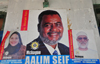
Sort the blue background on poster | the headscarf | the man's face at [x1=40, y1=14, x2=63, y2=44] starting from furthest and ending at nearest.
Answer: the man's face at [x1=40, y1=14, x2=63, y2=44], the headscarf, the blue background on poster

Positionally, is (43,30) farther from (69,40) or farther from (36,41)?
(69,40)

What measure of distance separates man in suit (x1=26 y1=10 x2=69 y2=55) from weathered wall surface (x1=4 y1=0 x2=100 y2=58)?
0.30m

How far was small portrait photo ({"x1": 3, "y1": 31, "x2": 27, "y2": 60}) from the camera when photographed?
84.2 inches

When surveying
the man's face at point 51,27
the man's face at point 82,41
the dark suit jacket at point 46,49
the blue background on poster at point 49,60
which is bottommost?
the blue background on poster at point 49,60

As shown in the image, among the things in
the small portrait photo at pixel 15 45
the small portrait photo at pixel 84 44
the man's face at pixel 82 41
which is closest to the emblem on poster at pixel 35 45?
the small portrait photo at pixel 15 45

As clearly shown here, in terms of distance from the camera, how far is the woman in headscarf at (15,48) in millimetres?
2131

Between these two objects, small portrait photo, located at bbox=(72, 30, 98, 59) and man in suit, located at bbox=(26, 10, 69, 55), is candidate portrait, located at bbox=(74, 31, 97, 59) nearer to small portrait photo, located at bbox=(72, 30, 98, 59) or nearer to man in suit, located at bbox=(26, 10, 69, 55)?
small portrait photo, located at bbox=(72, 30, 98, 59)

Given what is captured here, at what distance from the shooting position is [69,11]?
2.52 metres

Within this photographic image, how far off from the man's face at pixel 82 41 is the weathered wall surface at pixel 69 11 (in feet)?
0.77

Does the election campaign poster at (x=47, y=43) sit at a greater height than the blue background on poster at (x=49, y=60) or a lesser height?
greater

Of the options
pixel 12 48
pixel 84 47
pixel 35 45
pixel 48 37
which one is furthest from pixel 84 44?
pixel 12 48

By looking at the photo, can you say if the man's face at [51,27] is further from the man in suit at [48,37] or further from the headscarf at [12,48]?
the headscarf at [12,48]

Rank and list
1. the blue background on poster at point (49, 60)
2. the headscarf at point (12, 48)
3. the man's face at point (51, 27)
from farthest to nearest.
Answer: the man's face at point (51, 27) → the headscarf at point (12, 48) → the blue background on poster at point (49, 60)

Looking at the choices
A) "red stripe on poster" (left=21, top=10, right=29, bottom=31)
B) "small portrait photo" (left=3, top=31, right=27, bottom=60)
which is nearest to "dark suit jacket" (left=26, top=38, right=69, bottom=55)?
"small portrait photo" (left=3, top=31, right=27, bottom=60)
